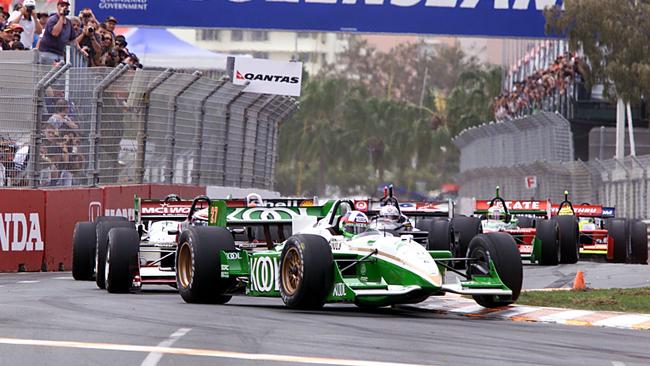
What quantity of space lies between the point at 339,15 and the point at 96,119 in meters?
13.0

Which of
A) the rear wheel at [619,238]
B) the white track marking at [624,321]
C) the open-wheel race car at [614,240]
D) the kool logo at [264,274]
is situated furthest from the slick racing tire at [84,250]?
the rear wheel at [619,238]

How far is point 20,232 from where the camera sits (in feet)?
68.8

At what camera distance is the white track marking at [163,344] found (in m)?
8.88

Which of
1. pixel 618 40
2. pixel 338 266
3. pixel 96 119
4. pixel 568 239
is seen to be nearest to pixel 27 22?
pixel 96 119

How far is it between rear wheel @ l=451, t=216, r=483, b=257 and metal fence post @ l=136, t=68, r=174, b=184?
5616mm

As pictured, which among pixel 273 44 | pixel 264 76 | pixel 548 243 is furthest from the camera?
pixel 273 44

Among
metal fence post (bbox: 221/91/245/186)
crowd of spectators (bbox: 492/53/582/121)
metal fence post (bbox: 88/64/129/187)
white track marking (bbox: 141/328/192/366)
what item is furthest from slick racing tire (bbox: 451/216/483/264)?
crowd of spectators (bbox: 492/53/582/121)

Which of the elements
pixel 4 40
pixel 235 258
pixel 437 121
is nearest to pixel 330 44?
pixel 437 121

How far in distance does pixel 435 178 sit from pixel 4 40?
68.1 meters

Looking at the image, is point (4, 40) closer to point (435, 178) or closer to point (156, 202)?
point (156, 202)

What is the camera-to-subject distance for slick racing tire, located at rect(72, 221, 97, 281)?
1791cm

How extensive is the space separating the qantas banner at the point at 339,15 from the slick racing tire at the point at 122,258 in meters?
19.1

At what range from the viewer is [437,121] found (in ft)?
292

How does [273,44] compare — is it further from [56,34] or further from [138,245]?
[138,245]
